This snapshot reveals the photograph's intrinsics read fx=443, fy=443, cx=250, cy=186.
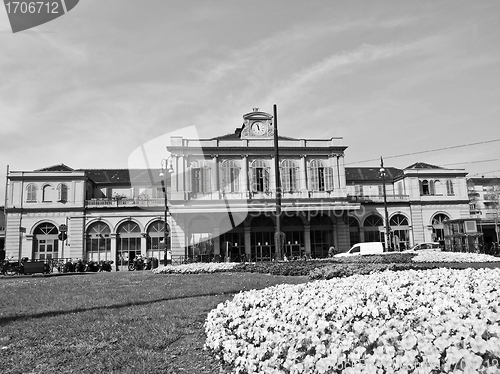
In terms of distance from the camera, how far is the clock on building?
4406 centimetres

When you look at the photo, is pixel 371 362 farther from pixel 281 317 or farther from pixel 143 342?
pixel 143 342

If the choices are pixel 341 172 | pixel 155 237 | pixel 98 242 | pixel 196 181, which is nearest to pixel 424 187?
pixel 341 172

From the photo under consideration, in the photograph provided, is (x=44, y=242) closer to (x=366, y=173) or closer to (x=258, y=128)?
(x=258, y=128)

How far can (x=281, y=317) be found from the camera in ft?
18.0

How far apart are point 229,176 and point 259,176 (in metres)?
2.96

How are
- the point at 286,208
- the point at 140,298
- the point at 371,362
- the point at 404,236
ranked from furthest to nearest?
the point at 404,236
the point at 286,208
the point at 140,298
the point at 371,362

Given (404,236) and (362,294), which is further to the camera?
(404,236)

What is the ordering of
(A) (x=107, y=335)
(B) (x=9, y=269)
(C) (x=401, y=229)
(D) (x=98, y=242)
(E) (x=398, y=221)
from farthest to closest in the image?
(E) (x=398, y=221) < (C) (x=401, y=229) < (D) (x=98, y=242) < (B) (x=9, y=269) < (A) (x=107, y=335)

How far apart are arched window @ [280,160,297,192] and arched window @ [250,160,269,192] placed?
5.14 ft

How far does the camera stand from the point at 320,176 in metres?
44.0

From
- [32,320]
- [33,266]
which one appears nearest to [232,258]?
[33,266]

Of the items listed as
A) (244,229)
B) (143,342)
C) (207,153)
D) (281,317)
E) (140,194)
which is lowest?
(143,342)

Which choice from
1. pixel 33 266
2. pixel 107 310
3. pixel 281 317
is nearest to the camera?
pixel 281 317

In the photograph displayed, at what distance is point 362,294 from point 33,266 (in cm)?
2747
